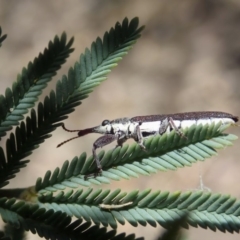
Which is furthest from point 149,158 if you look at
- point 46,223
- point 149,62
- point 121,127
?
point 149,62

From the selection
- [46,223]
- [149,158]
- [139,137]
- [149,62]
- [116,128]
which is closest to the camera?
[46,223]

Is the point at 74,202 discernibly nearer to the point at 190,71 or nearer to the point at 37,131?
the point at 37,131

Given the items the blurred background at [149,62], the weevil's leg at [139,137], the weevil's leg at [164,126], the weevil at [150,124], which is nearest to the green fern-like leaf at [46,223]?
the weevil's leg at [139,137]

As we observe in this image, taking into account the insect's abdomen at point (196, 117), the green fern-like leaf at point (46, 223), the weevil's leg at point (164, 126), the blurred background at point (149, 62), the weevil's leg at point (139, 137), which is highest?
the blurred background at point (149, 62)

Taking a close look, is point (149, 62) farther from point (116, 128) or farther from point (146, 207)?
point (146, 207)

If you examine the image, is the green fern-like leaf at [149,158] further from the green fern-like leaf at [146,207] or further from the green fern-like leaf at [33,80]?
the green fern-like leaf at [33,80]

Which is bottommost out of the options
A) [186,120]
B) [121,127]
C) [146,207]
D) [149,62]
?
[146,207]
